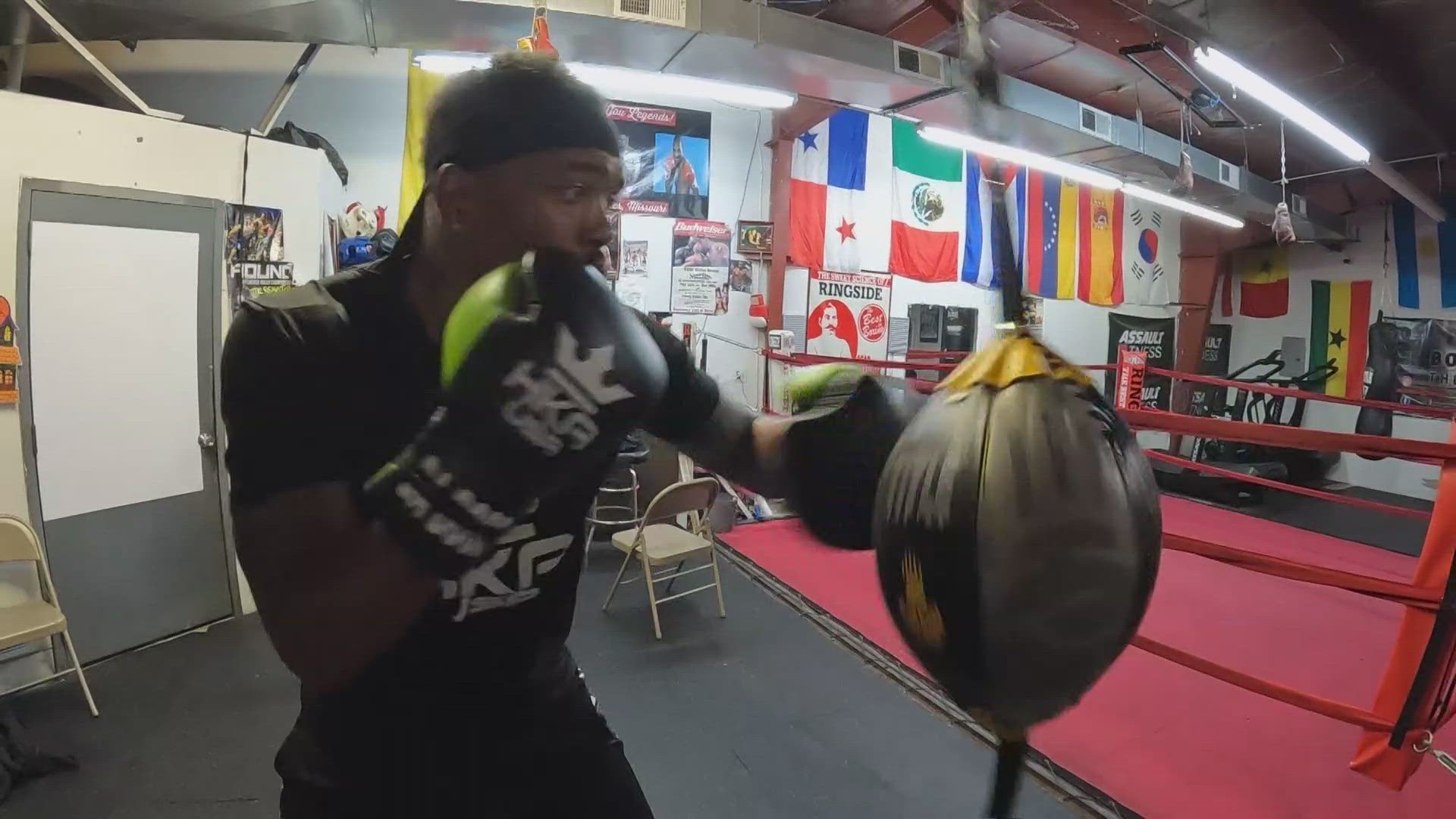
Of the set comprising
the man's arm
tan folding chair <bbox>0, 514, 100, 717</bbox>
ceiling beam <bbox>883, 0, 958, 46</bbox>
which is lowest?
tan folding chair <bbox>0, 514, 100, 717</bbox>

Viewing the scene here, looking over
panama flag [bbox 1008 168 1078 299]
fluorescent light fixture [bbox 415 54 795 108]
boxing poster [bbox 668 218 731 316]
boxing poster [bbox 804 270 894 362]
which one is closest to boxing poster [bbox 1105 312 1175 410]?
panama flag [bbox 1008 168 1078 299]

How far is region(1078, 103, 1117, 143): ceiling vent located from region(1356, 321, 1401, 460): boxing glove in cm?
449

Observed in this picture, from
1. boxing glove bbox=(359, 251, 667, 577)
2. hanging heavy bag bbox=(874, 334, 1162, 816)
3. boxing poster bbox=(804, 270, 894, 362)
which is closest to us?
hanging heavy bag bbox=(874, 334, 1162, 816)

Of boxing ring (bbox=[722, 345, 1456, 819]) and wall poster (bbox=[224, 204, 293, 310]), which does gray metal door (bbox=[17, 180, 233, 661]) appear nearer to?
wall poster (bbox=[224, 204, 293, 310])

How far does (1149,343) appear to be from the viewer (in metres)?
8.34

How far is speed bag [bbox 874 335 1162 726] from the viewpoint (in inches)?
22.9

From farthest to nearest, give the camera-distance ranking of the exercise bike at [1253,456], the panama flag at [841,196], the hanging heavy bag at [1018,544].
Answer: the exercise bike at [1253,456] → the panama flag at [841,196] → the hanging heavy bag at [1018,544]

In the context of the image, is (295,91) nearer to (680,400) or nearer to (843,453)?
(680,400)

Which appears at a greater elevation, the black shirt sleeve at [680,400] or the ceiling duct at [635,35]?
the ceiling duct at [635,35]

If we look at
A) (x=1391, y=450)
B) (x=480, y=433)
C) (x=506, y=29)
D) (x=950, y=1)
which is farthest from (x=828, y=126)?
(x=480, y=433)

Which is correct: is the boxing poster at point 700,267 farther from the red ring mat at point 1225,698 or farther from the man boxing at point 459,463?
the man boxing at point 459,463

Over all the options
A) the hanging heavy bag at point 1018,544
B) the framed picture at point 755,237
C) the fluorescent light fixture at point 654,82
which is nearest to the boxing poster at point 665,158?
the framed picture at point 755,237

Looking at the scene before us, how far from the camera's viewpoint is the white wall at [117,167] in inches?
105

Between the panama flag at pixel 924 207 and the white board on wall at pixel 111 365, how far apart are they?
4.91 m
